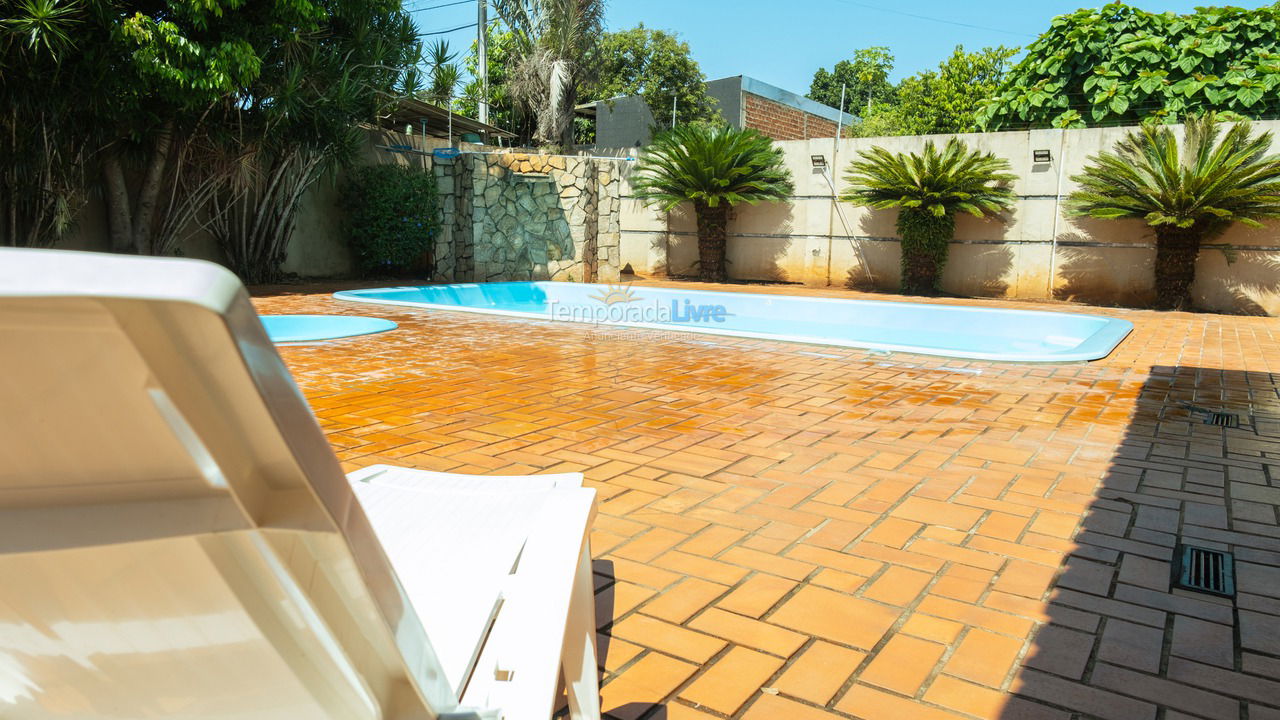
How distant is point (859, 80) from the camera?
43094 millimetres

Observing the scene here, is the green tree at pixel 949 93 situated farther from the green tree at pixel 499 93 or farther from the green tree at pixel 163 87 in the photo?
the green tree at pixel 163 87

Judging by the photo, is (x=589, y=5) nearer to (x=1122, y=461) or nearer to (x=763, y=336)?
(x=763, y=336)

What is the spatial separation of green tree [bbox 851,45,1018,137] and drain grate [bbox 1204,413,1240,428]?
74.3 ft

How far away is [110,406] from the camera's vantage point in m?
0.48

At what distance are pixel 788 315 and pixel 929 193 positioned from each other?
229 centimetres

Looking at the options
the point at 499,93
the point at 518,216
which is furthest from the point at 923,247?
the point at 499,93

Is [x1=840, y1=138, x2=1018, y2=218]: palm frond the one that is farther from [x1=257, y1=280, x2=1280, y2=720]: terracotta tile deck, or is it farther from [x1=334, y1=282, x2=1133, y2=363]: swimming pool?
[x1=257, y1=280, x2=1280, y2=720]: terracotta tile deck

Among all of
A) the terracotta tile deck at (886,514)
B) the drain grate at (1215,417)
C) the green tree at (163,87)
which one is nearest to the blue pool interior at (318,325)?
the terracotta tile deck at (886,514)

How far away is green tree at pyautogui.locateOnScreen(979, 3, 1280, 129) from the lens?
1377 cm

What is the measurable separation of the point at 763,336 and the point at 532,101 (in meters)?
11.4

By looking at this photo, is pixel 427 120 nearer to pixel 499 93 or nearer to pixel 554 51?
pixel 554 51

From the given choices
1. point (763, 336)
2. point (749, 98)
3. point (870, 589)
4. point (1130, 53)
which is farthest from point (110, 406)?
point (749, 98)

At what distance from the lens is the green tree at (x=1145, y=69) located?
542 inches

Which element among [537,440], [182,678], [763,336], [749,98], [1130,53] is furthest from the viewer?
[749,98]
